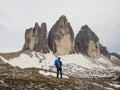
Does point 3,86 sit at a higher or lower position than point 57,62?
lower

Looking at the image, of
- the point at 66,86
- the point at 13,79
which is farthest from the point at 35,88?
the point at 66,86

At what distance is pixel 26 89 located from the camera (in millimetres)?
29016

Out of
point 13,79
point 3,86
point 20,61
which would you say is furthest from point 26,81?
point 20,61

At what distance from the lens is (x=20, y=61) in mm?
184375

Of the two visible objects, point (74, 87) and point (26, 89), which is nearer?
point (26, 89)

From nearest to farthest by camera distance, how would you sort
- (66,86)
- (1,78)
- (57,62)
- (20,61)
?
1. (1,78)
2. (66,86)
3. (57,62)
4. (20,61)

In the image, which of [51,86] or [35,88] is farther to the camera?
[51,86]

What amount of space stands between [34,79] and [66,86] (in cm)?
344

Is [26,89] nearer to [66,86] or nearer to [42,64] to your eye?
[66,86]

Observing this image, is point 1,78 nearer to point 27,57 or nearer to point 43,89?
point 43,89

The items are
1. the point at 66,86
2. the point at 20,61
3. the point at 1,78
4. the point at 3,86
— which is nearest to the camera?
the point at 3,86

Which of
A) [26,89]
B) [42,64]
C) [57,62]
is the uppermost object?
[42,64]

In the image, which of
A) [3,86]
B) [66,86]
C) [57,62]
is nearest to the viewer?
[3,86]

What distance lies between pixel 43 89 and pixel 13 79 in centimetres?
337
